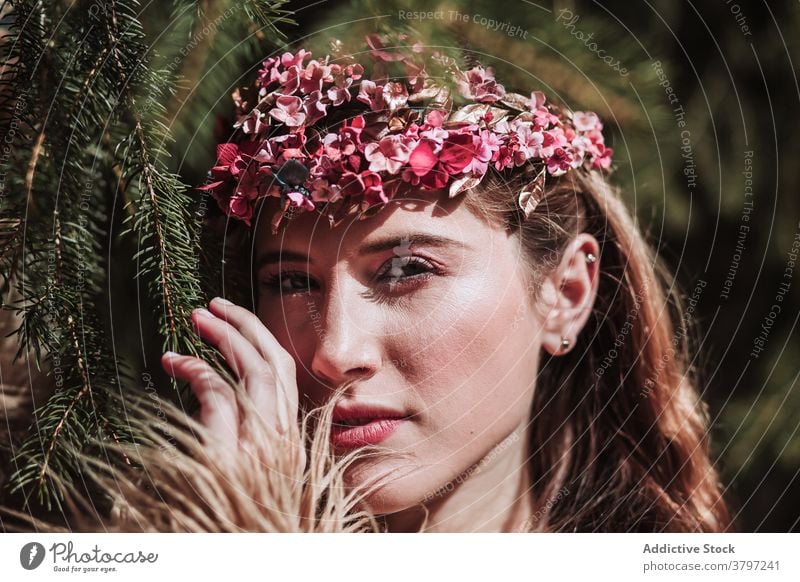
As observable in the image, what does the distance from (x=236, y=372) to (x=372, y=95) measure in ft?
0.95

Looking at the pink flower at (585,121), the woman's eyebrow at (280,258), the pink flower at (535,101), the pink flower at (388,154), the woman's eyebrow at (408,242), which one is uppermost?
the pink flower at (535,101)

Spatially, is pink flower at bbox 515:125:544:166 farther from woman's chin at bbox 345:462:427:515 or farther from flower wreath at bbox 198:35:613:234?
woman's chin at bbox 345:462:427:515

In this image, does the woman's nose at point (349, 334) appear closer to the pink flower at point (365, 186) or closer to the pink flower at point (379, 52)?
the pink flower at point (365, 186)

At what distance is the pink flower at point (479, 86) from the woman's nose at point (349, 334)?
0.21m

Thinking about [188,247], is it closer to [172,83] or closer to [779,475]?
[172,83]

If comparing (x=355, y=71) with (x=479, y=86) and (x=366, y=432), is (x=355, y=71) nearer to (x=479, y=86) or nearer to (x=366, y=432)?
(x=479, y=86)

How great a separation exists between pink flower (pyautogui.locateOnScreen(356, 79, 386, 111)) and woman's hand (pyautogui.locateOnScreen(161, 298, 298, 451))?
9.2 inches

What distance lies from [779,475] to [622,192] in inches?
14.5

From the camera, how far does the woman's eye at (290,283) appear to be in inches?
31.2

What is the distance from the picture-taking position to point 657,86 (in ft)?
2.88

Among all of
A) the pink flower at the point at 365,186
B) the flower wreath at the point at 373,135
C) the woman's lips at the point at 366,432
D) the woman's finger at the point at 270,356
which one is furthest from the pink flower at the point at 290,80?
the woman's lips at the point at 366,432

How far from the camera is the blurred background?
0.82m

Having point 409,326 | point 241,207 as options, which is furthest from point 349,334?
point 241,207

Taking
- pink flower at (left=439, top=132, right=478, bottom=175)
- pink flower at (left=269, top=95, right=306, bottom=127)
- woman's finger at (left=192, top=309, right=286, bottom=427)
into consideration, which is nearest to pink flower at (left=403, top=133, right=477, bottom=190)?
pink flower at (left=439, top=132, right=478, bottom=175)
